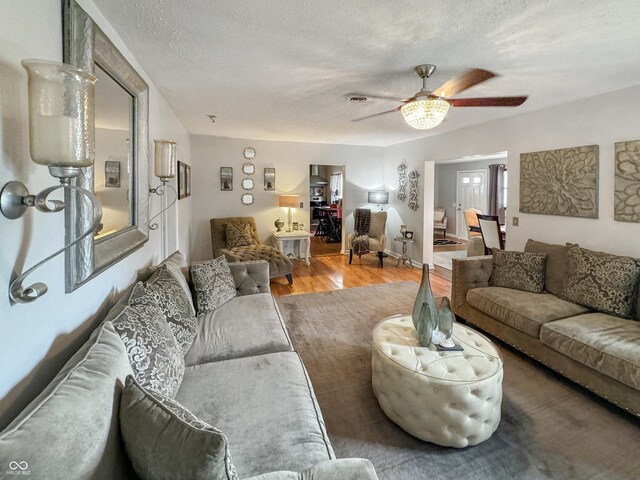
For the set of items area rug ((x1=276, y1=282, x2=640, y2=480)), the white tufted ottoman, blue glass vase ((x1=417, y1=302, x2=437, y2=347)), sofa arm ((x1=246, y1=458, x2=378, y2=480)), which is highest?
blue glass vase ((x1=417, y1=302, x2=437, y2=347))

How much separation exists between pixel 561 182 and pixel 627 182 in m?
0.56

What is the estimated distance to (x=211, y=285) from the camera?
2.39m

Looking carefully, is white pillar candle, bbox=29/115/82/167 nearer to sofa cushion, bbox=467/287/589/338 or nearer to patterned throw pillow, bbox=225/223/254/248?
sofa cushion, bbox=467/287/589/338

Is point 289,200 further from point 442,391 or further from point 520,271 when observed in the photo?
point 442,391

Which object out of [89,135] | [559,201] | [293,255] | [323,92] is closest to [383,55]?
[323,92]

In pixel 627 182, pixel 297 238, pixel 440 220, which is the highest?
pixel 627 182

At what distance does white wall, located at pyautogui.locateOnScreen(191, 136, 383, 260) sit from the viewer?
552 cm

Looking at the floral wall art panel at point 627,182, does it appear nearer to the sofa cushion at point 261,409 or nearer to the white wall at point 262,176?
the sofa cushion at point 261,409

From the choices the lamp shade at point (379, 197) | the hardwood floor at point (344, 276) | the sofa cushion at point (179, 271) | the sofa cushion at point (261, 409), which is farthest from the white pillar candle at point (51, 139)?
the lamp shade at point (379, 197)

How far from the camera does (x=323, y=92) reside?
114 inches

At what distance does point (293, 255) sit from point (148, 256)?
149 inches

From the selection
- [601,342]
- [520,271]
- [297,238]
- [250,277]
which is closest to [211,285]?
[250,277]

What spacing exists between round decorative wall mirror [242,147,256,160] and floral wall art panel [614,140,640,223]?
4937mm

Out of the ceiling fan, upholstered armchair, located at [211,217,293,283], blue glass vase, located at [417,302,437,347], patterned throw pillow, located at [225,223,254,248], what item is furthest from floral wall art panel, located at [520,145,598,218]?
patterned throw pillow, located at [225,223,254,248]
